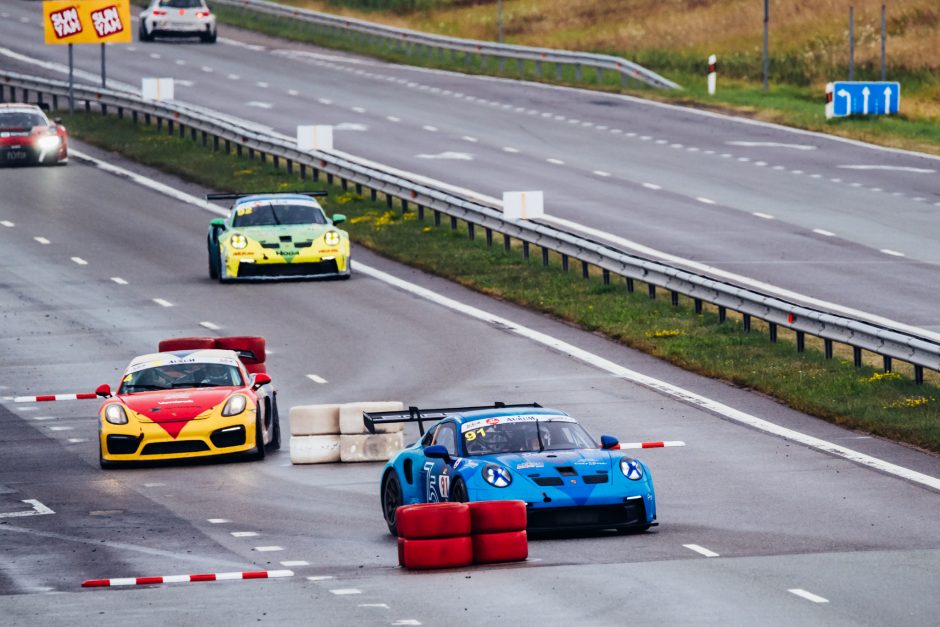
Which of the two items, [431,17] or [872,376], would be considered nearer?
[872,376]

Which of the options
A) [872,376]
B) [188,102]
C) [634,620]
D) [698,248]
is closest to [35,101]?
[188,102]

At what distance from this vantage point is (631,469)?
17328mm

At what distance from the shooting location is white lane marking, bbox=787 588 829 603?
1399cm

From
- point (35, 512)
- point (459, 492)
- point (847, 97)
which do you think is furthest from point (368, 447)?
point (847, 97)

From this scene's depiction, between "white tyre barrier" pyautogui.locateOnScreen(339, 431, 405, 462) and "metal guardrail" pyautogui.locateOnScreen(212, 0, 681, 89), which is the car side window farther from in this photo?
"metal guardrail" pyautogui.locateOnScreen(212, 0, 681, 89)

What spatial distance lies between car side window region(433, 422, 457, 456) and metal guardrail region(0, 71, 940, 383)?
775 cm

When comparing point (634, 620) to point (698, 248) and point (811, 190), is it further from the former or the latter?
point (811, 190)

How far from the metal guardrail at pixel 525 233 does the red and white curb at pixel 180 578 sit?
34.7 feet

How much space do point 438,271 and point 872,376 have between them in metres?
12.2

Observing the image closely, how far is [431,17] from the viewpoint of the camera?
83250 millimetres

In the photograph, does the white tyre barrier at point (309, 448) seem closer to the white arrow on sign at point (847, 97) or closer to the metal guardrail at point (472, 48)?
→ the white arrow on sign at point (847, 97)

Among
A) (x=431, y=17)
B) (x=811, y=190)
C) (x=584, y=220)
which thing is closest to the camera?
(x=584, y=220)

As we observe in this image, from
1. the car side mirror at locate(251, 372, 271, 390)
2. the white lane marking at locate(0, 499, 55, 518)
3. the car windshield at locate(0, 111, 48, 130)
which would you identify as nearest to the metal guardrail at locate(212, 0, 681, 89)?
the car windshield at locate(0, 111, 48, 130)

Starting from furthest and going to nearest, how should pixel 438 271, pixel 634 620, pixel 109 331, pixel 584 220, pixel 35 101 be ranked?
pixel 35 101 → pixel 584 220 → pixel 438 271 → pixel 109 331 → pixel 634 620
